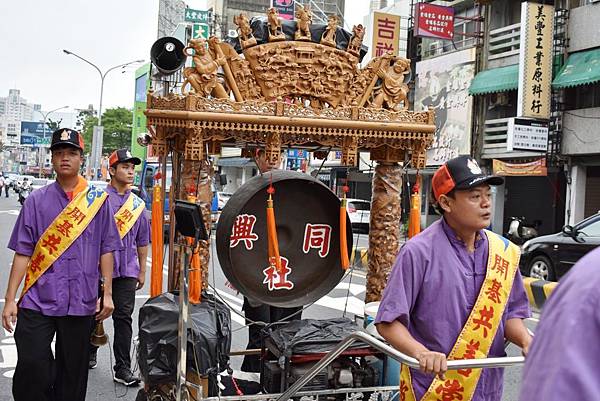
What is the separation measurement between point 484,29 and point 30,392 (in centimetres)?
2073

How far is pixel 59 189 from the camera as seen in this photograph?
4148 millimetres

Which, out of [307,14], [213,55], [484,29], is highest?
[484,29]

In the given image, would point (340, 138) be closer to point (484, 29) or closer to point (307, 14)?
point (307, 14)

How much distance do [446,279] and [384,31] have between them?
2064cm

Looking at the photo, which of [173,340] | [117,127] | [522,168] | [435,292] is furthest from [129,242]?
[117,127]

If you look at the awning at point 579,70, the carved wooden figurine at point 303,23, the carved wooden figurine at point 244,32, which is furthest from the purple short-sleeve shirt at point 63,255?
the awning at point 579,70

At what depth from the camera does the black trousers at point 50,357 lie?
12.7 ft

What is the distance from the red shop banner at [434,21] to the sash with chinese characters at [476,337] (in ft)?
63.7

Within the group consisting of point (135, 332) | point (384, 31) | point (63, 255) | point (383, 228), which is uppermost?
point (384, 31)

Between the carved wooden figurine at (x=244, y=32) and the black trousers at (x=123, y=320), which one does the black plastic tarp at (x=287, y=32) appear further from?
the black trousers at (x=123, y=320)

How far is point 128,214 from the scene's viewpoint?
223 inches

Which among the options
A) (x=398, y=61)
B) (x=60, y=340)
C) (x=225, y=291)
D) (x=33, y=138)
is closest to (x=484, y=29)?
(x=225, y=291)

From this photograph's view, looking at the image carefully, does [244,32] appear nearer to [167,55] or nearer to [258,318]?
[167,55]

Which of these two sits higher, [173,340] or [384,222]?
[384,222]
